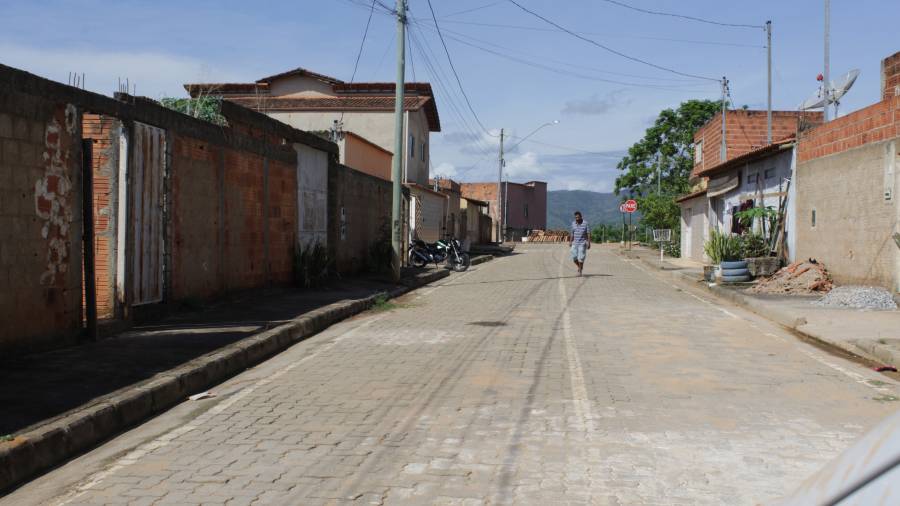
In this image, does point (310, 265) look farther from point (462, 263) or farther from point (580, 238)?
point (462, 263)

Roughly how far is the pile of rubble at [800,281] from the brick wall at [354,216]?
9.71 meters

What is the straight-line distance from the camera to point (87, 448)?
560 cm

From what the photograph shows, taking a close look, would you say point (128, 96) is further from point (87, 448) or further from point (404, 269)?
point (404, 269)

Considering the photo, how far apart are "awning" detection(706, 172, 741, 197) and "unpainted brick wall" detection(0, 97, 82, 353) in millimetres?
22060

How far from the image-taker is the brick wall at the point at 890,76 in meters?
16.4

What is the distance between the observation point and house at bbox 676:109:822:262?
2153cm

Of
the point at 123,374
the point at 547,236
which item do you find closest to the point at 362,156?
the point at 123,374

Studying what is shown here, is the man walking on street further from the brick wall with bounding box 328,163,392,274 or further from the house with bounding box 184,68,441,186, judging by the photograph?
the house with bounding box 184,68,441,186

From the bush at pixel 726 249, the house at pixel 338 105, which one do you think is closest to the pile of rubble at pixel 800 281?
the bush at pixel 726 249

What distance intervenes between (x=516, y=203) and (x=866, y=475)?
84339mm

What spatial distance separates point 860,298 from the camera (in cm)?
1375

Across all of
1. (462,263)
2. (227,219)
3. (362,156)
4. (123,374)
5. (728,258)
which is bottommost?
(123,374)

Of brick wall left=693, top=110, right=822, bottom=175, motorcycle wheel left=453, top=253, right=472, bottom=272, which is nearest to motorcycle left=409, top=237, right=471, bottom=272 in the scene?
motorcycle wheel left=453, top=253, right=472, bottom=272

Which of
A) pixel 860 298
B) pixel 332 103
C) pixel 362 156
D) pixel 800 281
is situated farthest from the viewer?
pixel 332 103
